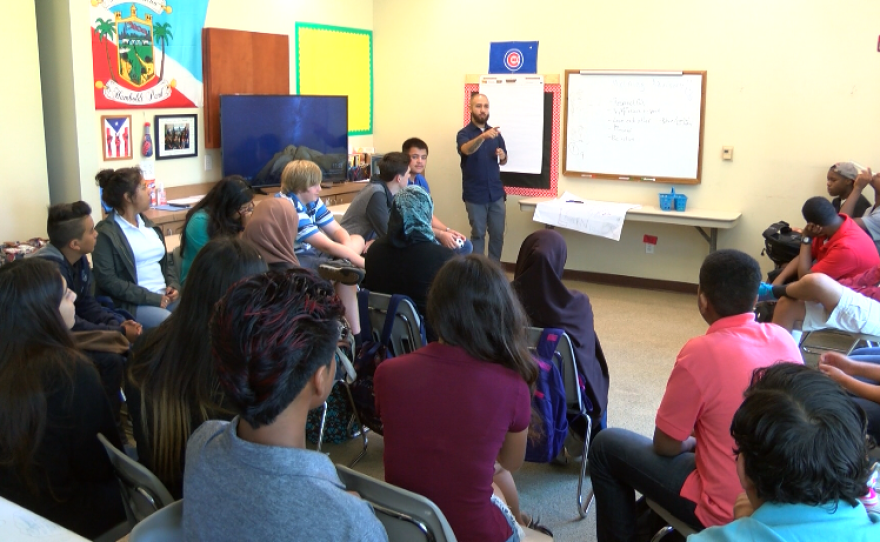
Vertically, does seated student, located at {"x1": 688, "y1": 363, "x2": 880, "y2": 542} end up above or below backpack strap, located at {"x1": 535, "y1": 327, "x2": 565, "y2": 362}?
above

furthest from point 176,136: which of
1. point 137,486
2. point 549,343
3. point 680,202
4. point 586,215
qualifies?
point 137,486

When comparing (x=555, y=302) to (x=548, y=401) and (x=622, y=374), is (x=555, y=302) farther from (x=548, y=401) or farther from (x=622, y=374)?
(x=622, y=374)

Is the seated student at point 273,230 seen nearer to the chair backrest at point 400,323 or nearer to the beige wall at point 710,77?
the chair backrest at point 400,323

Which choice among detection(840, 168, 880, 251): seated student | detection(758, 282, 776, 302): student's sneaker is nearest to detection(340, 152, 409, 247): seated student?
detection(758, 282, 776, 302): student's sneaker

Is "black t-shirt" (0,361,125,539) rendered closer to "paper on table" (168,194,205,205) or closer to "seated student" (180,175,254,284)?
"seated student" (180,175,254,284)

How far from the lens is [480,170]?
641 cm

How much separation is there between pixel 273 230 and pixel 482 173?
3.32 metres

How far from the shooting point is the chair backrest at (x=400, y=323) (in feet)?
9.37

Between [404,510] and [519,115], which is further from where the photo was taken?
[519,115]

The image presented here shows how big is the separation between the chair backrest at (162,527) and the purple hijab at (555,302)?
167cm

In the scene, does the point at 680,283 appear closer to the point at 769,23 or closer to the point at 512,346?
the point at 769,23

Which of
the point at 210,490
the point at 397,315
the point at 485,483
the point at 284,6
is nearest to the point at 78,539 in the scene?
the point at 210,490

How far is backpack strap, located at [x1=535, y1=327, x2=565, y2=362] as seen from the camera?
269cm

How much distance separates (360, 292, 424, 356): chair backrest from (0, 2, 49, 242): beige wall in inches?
97.4
